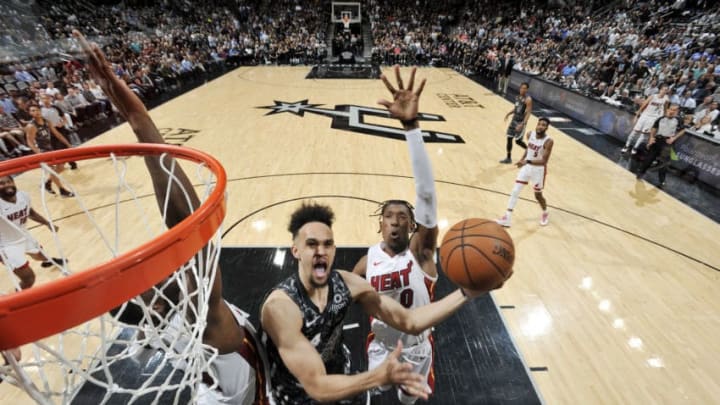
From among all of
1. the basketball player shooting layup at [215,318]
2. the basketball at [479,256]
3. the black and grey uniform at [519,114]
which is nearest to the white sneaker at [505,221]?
the black and grey uniform at [519,114]

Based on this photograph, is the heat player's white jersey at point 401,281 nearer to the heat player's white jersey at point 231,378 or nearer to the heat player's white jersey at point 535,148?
the heat player's white jersey at point 231,378

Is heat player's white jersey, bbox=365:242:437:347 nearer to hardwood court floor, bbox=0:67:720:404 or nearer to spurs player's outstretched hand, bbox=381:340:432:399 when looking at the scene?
spurs player's outstretched hand, bbox=381:340:432:399

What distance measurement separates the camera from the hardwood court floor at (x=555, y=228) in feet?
11.0

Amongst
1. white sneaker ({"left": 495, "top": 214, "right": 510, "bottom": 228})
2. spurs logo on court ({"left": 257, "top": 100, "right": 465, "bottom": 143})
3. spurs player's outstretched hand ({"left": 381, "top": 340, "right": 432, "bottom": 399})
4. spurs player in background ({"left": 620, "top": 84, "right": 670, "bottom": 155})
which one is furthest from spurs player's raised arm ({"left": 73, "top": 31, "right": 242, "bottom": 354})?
spurs player in background ({"left": 620, "top": 84, "right": 670, "bottom": 155})

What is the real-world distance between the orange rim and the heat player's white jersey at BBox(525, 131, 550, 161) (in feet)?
15.0

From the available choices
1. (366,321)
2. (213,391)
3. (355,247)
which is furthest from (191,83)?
(213,391)

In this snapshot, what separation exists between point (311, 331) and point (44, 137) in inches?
350

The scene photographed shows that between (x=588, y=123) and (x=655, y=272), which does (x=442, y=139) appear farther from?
(x=655, y=272)

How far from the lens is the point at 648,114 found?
750 centimetres

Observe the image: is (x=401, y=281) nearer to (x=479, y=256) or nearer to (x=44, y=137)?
(x=479, y=256)

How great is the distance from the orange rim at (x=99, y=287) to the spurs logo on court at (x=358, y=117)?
776 centimetres

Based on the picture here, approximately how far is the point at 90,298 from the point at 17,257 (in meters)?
3.23

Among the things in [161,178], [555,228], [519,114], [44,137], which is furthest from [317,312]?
[44,137]

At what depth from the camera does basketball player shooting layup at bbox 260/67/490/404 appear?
5.01ft
